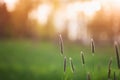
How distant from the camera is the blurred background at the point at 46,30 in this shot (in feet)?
6.75

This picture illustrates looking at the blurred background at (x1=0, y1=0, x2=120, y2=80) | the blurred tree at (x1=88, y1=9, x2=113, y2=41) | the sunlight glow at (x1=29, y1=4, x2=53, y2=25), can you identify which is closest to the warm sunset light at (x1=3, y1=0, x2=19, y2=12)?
the blurred background at (x1=0, y1=0, x2=120, y2=80)

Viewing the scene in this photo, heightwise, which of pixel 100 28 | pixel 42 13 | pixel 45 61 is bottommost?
pixel 45 61

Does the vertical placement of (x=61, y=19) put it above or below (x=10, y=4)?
below

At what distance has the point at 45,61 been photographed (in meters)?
2.05

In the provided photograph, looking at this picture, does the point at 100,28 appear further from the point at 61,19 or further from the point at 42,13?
the point at 42,13

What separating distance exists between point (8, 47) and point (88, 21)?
1.68 feet

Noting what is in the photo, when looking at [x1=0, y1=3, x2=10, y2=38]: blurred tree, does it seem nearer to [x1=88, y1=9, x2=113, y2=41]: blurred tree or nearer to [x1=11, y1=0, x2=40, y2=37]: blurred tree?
[x1=11, y1=0, x2=40, y2=37]: blurred tree

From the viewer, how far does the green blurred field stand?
201 centimetres

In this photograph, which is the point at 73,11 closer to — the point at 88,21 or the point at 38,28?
the point at 88,21

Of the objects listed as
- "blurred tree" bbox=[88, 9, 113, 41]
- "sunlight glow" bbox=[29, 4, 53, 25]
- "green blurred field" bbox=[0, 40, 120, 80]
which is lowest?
"green blurred field" bbox=[0, 40, 120, 80]

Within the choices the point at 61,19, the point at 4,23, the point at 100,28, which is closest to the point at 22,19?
the point at 4,23

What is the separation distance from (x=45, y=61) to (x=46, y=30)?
192 mm

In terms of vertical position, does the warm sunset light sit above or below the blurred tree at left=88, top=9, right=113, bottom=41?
above

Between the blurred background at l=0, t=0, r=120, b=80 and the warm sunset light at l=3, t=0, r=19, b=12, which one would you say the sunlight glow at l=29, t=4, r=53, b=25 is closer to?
the blurred background at l=0, t=0, r=120, b=80
